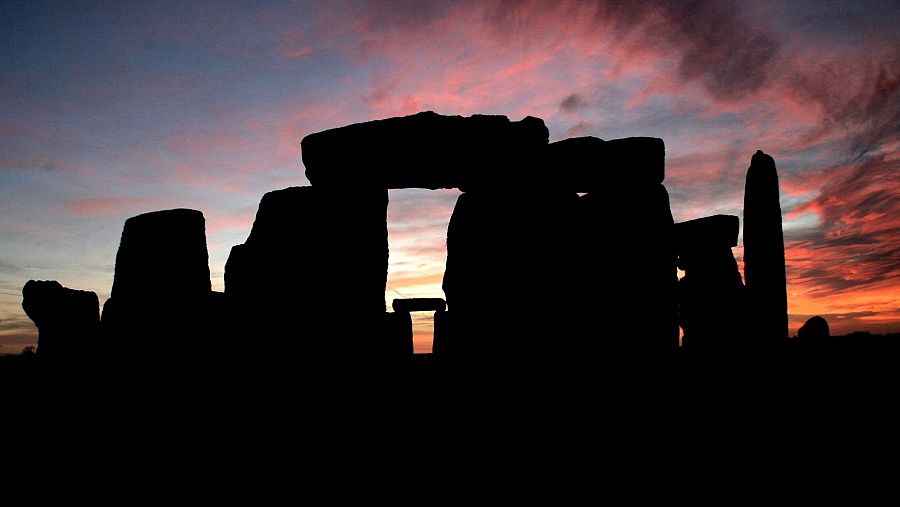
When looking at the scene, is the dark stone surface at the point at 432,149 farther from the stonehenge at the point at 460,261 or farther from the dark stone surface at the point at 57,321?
the dark stone surface at the point at 57,321

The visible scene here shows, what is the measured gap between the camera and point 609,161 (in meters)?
7.00

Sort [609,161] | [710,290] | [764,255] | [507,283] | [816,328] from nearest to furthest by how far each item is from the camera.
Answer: [507,283], [609,161], [764,255], [710,290], [816,328]

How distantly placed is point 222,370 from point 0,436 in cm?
278

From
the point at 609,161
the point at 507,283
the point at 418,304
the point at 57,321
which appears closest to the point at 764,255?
the point at 609,161

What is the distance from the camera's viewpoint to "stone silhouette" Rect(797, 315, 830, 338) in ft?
51.6

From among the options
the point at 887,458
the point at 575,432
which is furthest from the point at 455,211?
the point at 887,458

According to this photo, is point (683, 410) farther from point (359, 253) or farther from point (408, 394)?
point (359, 253)

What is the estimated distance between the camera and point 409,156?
636cm

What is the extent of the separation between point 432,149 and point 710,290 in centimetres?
683

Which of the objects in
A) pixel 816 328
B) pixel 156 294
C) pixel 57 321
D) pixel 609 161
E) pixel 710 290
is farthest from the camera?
pixel 816 328

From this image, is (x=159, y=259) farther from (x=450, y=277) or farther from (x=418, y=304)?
(x=418, y=304)

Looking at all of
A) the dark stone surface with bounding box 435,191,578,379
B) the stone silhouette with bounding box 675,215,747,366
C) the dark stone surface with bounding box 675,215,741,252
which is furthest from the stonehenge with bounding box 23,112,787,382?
the dark stone surface with bounding box 675,215,741,252

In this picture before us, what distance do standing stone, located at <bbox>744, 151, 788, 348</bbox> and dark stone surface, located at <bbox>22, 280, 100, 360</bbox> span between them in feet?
35.2

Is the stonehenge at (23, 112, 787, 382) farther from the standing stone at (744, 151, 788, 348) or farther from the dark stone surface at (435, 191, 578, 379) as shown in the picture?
the standing stone at (744, 151, 788, 348)
